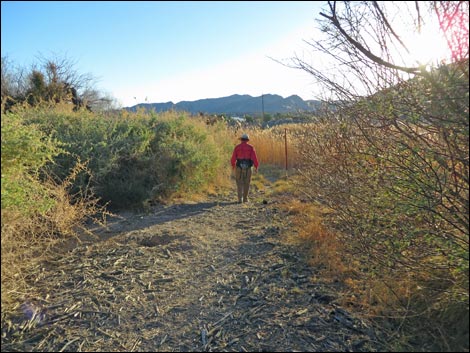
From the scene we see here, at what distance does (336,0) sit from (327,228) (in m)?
3.20

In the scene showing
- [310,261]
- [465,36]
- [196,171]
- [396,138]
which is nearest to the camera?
[465,36]

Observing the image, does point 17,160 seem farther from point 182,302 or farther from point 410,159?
point 410,159

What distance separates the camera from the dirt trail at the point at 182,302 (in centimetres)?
280

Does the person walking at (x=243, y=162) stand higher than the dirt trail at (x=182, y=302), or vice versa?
the person walking at (x=243, y=162)

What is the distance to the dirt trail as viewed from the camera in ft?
9.19

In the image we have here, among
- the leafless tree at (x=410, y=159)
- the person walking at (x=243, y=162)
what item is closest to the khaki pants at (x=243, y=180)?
the person walking at (x=243, y=162)

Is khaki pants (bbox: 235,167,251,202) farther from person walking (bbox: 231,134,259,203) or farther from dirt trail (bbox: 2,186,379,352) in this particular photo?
dirt trail (bbox: 2,186,379,352)

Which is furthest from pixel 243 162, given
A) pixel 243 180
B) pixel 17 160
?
pixel 17 160

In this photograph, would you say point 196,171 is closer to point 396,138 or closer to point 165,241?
point 165,241

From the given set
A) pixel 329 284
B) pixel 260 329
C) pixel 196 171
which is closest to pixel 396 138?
pixel 329 284

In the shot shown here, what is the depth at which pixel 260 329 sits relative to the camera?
2.97 metres

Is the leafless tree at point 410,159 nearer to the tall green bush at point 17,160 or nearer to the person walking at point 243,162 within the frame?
the tall green bush at point 17,160

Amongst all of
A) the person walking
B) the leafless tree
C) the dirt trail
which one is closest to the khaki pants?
the person walking

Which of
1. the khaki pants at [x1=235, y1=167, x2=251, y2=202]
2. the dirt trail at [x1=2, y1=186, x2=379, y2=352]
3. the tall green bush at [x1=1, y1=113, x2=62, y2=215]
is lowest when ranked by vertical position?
the dirt trail at [x1=2, y1=186, x2=379, y2=352]
